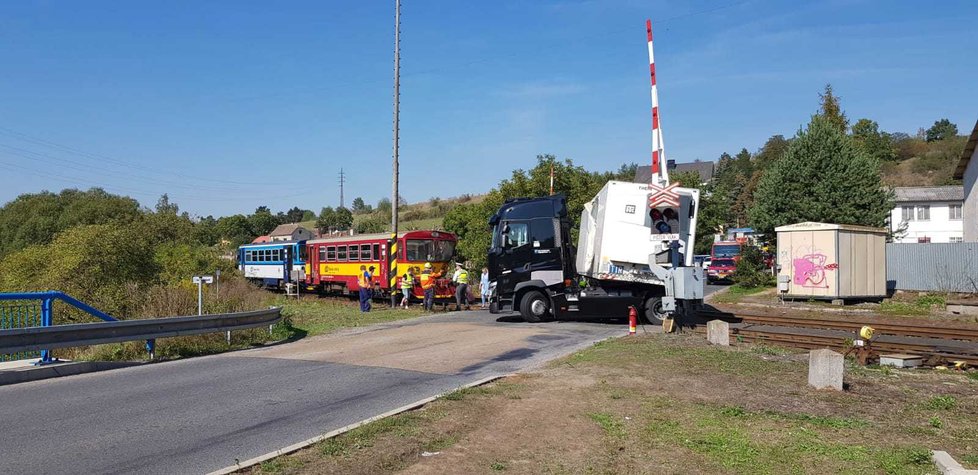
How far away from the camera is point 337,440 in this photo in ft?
21.1

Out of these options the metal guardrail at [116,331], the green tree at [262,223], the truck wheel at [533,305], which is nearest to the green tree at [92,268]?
the metal guardrail at [116,331]

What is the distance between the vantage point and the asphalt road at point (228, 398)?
20.6ft

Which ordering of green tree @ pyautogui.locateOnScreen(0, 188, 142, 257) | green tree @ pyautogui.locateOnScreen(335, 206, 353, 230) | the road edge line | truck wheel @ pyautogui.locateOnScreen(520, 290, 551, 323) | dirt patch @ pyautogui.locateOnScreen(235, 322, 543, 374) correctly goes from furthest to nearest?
green tree @ pyautogui.locateOnScreen(335, 206, 353, 230) → green tree @ pyautogui.locateOnScreen(0, 188, 142, 257) → truck wheel @ pyautogui.locateOnScreen(520, 290, 551, 323) → dirt patch @ pyautogui.locateOnScreen(235, 322, 543, 374) → the road edge line

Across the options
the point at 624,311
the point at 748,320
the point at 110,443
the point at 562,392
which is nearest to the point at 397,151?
the point at 624,311

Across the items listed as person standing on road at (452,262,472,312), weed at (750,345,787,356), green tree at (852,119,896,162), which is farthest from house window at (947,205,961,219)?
weed at (750,345,787,356)

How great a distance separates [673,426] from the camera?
715 centimetres

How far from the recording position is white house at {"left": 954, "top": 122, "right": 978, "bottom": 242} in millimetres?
33094

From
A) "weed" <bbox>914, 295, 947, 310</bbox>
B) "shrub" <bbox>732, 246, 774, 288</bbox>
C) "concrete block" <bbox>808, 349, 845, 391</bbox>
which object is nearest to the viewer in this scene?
"concrete block" <bbox>808, 349, 845, 391</bbox>

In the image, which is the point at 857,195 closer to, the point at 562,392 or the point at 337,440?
the point at 562,392

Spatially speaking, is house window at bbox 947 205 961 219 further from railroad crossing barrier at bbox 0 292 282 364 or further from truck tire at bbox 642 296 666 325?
railroad crossing barrier at bbox 0 292 282 364

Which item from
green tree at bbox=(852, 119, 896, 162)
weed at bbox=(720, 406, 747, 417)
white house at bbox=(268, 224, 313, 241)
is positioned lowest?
weed at bbox=(720, 406, 747, 417)

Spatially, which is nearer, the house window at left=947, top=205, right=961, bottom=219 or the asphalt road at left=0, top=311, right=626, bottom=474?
the asphalt road at left=0, top=311, right=626, bottom=474

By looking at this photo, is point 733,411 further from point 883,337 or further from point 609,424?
point 883,337

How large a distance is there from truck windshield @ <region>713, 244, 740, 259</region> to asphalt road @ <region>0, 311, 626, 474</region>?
97.2ft
